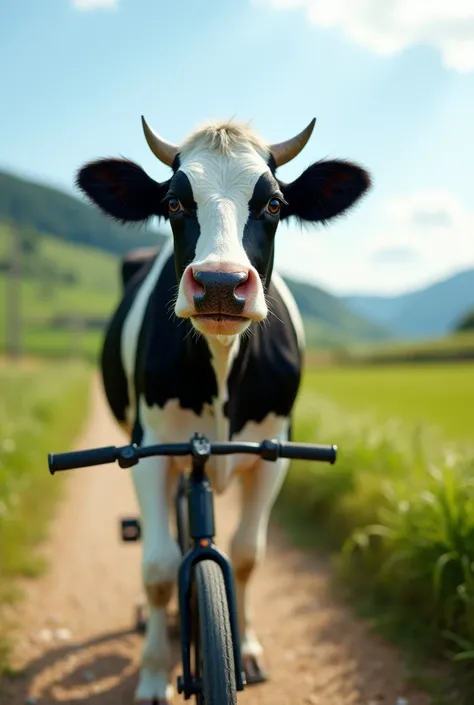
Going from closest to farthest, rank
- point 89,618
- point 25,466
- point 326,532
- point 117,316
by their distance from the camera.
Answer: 1. point 89,618
2. point 117,316
3. point 326,532
4. point 25,466

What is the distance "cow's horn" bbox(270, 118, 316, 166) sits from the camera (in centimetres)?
320

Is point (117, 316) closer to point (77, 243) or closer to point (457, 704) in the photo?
point (457, 704)

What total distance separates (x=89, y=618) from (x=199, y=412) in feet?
7.16

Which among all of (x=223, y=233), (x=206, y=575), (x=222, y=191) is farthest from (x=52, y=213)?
(x=206, y=575)

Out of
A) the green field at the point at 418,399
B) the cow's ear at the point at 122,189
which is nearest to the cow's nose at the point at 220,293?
the cow's ear at the point at 122,189

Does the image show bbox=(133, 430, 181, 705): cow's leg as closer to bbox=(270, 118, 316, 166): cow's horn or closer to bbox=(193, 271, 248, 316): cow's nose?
Result: bbox=(193, 271, 248, 316): cow's nose

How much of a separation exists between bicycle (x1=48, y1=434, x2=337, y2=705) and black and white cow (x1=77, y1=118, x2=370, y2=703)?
19.2 inches

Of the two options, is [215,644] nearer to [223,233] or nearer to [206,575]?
[206,575]

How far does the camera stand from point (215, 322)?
2389 millimetres

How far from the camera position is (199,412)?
352 centimetres

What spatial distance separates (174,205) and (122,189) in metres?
0.58

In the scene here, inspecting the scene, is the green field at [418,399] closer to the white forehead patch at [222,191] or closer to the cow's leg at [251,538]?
the cow's leg at [251,538]

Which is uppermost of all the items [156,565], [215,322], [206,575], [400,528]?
[215,322]

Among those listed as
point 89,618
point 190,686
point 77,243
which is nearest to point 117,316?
point 89,618
